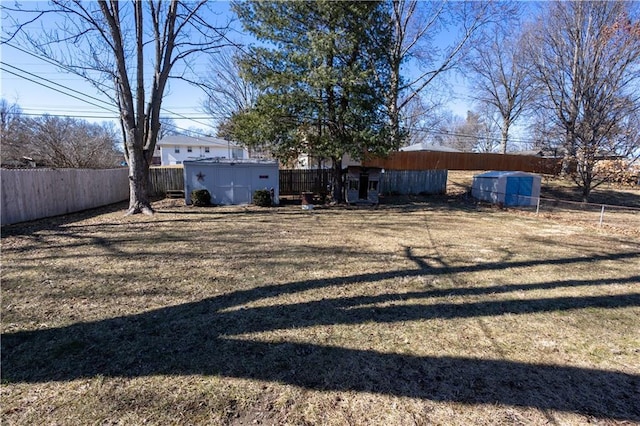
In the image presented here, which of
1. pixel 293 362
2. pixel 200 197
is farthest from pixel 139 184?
pixel 293 362

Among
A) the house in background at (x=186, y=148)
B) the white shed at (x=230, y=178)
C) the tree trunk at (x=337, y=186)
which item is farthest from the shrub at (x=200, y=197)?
the house in background at (x=186, y=148)

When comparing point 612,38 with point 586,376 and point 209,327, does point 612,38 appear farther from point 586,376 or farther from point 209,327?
point 209,327

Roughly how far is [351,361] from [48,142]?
21.0m

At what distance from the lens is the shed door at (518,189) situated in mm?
14953

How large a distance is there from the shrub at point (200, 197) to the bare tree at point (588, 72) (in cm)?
1804

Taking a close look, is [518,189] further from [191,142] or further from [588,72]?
[191,142]

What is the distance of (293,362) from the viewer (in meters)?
2.76

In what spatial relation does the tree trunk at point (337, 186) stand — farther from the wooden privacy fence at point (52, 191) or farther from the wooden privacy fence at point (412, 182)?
the wooden privacy fence at point (52, 191)

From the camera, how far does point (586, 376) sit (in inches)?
103

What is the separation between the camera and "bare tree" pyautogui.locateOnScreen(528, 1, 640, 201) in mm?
14875

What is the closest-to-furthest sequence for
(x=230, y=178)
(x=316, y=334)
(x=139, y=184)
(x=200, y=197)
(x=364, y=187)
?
(x=316, y=334), (x=139, y=184), (x=200, y=197), (x=230, y=178), (x=364, y=187)

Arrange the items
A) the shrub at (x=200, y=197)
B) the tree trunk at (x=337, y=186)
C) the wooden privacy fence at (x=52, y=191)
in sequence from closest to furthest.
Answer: the wooden privacy fence at (x=52, y=191) < the shrub at (x=200, y=197) < the tree trunk at (x=337, y=186)

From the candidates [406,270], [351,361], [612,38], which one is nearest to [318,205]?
[406,270]

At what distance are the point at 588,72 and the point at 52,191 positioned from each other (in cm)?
2432
